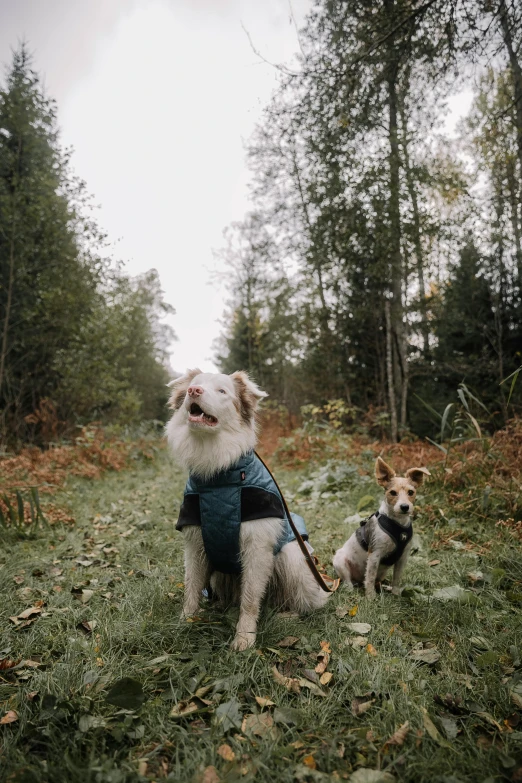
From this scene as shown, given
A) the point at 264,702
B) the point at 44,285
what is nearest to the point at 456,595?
the point at 264,702

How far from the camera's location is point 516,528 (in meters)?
3.93

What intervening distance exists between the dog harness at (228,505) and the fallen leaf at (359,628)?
717 millimetres

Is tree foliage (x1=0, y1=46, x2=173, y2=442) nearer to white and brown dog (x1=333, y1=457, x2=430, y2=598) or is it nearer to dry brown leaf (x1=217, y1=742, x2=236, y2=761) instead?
white and brown dog (x1=333, y1=457, x2=430, y2=598)

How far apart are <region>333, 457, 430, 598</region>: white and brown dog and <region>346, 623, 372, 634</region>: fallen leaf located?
20.5 inches

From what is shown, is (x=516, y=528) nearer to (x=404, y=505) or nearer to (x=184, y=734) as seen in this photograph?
(x=404, y=505)

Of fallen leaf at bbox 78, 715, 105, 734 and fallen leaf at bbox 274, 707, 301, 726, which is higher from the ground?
fallen leaf at bbox 78, 715, 105, 734

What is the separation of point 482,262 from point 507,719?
12.6 m

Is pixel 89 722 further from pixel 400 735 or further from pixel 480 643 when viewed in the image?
pixel 480 643

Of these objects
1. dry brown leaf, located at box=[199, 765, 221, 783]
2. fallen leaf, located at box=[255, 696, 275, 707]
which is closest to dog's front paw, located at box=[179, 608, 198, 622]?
fallen leaf, located at box=[255, 696, 275, 707]

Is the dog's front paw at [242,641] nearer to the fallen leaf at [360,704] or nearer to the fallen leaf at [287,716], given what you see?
the fallen leaf at [287,716]

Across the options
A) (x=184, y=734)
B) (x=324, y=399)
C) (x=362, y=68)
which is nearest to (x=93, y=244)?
(x=324, y=399)

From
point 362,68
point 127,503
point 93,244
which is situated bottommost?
point 127,503

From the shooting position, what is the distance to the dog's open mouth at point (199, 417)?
2.56 metres

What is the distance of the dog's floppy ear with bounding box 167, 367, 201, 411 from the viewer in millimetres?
2904
